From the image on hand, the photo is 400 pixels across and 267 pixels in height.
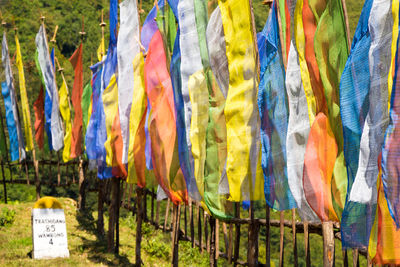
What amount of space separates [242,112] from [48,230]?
639 cm

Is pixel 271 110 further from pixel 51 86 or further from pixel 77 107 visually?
pixel 51 86

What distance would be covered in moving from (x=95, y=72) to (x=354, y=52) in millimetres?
9949

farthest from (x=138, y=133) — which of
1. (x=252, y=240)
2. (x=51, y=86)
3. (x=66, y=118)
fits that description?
(x=51, y=86)

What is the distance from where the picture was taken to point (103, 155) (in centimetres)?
1184

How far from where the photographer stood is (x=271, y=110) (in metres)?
6.61

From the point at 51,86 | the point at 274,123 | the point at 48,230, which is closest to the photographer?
the point at 274,123

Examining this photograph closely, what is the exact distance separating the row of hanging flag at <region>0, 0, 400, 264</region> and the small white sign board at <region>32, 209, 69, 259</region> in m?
2.10

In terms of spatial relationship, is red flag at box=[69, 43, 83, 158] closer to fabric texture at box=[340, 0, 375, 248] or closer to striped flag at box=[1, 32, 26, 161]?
striped flag at box=[1, 32, 26, 161]

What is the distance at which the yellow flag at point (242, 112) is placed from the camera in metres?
6.82

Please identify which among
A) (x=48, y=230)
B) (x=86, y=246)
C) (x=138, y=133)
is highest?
(x=138, y=133)

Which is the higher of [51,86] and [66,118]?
[51,86]

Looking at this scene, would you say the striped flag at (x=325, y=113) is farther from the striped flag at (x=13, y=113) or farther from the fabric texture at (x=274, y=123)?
the striped flag at (x=13, y=113)

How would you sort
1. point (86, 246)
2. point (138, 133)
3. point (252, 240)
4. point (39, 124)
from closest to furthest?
point (252, 240)
point (138, 133)
point (86, 246)
point (39, 124)

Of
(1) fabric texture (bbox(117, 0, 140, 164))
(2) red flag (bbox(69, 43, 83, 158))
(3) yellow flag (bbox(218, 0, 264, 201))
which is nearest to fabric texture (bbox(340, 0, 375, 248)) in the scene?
(3) yellow flag (bbox(218, 0, 264, 201))
